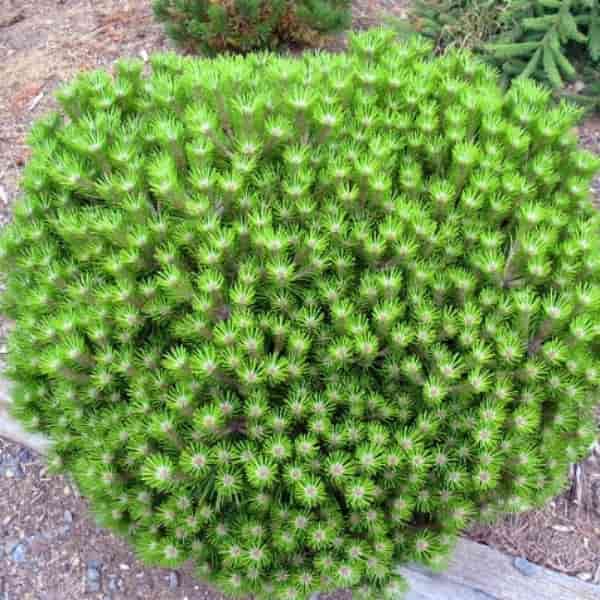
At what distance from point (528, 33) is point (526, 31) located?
0.06 ft

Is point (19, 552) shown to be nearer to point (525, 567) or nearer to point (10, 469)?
point (10, 469)

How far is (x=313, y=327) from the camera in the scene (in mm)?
1721

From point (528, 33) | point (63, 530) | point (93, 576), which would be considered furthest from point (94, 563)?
point (528, 33)

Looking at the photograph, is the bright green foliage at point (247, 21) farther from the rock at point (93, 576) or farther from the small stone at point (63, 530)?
the rock at point (93, 576)

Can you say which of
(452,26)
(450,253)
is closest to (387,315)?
(450,253)

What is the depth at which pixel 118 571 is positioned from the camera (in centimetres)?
247

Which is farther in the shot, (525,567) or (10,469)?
(10,469)

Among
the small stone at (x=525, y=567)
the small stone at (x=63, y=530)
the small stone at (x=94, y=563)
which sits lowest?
the small stone at (x=525, y=567)

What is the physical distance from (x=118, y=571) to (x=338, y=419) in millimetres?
1320

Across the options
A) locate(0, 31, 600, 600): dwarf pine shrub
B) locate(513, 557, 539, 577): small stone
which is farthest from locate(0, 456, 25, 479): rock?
locate(513, 557, 539, 577): small stone

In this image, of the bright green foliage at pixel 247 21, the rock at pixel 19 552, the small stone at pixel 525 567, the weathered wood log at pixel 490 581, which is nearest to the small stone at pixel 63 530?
the rock at pixel 19 552

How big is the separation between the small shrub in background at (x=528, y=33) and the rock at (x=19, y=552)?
133 inches

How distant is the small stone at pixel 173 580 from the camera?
2.41 metres

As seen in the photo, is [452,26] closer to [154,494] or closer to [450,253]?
[450,253]
